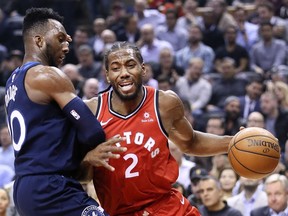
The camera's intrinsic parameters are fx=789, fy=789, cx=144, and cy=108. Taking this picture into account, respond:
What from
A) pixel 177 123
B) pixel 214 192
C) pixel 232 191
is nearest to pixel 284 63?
pixel 232 191

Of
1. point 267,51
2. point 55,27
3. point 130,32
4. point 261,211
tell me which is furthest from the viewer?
point 130,32

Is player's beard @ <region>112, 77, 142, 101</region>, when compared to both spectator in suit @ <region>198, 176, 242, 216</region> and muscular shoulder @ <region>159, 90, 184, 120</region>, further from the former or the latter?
spectator in suit @ <region>198, 176, 242, 216</region>

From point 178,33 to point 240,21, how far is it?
3.71 feet

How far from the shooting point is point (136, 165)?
214 inches

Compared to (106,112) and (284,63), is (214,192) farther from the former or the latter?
(284,63)

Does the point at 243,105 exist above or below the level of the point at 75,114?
below

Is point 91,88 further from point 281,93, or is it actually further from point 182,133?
point 182,133

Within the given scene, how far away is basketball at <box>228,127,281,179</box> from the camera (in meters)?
5.52

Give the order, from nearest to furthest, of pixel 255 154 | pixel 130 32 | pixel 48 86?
pixel 48 86, pixel 255 154, pixel 130 32

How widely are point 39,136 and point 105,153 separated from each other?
1.44 ft

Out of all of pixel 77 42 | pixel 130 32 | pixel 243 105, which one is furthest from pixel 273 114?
pixel 77 42

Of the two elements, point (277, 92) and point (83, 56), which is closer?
point (277, 92)

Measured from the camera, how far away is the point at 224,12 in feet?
46.9

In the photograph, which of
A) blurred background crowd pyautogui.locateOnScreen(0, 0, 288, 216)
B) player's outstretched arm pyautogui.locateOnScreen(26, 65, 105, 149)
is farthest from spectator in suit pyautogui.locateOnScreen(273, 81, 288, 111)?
player's outstretched arm pyautogui.locateOnScreen(26, 65, 105, 149)
